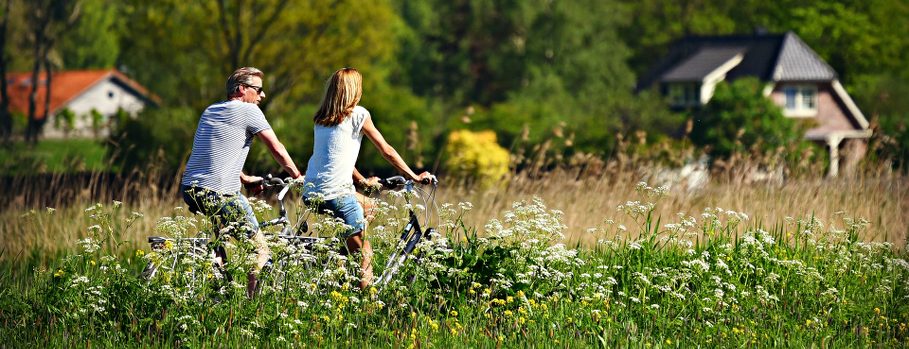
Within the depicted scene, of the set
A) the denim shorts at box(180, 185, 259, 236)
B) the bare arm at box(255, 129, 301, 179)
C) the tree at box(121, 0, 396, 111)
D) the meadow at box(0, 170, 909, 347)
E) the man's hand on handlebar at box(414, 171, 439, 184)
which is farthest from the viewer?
the tree at box(121, 0, 396, 111)

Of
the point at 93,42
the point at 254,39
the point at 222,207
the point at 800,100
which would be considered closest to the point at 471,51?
the point at 800,100

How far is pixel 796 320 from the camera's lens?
6656 mm

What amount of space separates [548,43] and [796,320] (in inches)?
1968

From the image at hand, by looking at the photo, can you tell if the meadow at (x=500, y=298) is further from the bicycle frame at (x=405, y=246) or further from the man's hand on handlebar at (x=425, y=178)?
the man's hand on handlebar at (x=425, y=178)

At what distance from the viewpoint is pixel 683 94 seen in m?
57.6

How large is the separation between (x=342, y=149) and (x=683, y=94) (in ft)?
171

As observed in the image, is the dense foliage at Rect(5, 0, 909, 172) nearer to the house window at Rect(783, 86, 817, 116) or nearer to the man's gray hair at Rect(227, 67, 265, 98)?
the house window at Rect(783, 86, 817, 116)

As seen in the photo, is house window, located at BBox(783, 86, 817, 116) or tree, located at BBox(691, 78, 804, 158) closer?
tree, located at BBox(691, 78, 804, 158)

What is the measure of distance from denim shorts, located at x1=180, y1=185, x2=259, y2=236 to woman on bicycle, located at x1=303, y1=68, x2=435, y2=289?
16.2 inches

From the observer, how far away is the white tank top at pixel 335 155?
6848mm

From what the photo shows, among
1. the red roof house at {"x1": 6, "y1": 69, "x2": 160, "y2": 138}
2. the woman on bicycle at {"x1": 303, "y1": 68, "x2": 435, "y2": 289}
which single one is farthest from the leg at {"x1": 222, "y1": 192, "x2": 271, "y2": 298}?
the red roof house at {"x1": 6, "y1": 69, "x2": 160, "y2": 138}

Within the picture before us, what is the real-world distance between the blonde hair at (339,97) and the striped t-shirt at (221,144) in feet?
1.19

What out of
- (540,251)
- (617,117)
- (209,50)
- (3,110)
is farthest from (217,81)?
(540,251)

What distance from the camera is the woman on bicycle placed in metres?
6.81
